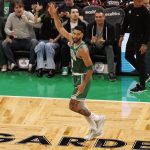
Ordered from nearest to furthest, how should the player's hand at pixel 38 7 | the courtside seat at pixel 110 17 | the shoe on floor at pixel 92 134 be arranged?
1. the shoe on floor at pixel 92 134
2. the courtside seat at pixel 110 17
3. the player's hand at pixel 38 7

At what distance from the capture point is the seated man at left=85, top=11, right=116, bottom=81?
1096 cm

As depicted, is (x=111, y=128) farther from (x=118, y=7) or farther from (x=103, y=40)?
(x=118, y=7)

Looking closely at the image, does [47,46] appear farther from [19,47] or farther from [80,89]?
[80,89]

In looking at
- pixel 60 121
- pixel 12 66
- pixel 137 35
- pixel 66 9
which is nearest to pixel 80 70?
pixel 60 121

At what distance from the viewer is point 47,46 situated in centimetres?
1123

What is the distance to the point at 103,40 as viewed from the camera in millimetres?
11023

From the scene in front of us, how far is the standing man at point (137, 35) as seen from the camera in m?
9.89

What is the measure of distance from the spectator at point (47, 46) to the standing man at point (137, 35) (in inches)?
70.9

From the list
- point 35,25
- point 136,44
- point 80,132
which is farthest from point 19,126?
point 35,25

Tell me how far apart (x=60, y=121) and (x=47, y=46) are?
3068mm

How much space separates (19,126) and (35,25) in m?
3.91

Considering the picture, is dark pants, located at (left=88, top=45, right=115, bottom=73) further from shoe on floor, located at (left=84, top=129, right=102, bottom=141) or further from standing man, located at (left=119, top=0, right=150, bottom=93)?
shoe on floor, located at (left=84, top=129, right=102, bottom=141)

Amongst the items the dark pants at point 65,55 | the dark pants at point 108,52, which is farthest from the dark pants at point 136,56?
the dark pants at point 65,55

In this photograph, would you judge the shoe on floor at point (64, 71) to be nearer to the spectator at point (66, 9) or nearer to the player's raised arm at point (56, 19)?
the spectator at point (66, 9)
